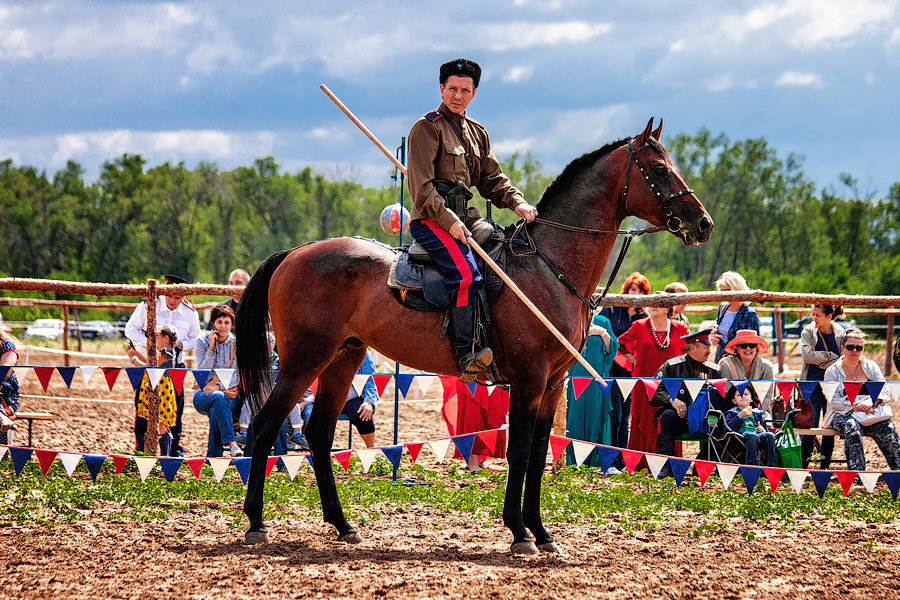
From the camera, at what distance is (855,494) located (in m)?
6.55

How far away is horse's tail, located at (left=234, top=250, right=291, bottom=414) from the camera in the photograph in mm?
5449

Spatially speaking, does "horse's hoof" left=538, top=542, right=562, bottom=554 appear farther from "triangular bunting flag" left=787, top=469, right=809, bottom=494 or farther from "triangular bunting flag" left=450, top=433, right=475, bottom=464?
"triangular bunting flag" left=787, top=469, right=809, bottom=494

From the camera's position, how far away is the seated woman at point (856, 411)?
706 centimetres

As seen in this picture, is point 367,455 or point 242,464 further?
point 367,455

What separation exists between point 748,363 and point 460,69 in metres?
4.16

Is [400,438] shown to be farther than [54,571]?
Yes

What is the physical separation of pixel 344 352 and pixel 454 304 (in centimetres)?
98

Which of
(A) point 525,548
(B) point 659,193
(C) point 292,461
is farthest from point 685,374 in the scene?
(C) point 292,461

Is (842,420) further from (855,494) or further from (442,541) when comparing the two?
(442,541)

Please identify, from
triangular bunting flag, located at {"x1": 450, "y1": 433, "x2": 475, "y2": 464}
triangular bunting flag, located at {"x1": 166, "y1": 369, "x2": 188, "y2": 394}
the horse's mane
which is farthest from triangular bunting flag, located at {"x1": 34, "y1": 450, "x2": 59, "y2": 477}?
the horse's mane

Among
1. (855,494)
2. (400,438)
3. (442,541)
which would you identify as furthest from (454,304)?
(400,438)

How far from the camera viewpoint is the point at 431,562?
4.40 metres

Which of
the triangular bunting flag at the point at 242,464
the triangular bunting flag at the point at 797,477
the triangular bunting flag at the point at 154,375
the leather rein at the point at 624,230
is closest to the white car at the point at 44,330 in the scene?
the triangular bunting flag at the point at 154,375

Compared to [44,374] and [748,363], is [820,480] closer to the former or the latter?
[748,363]
